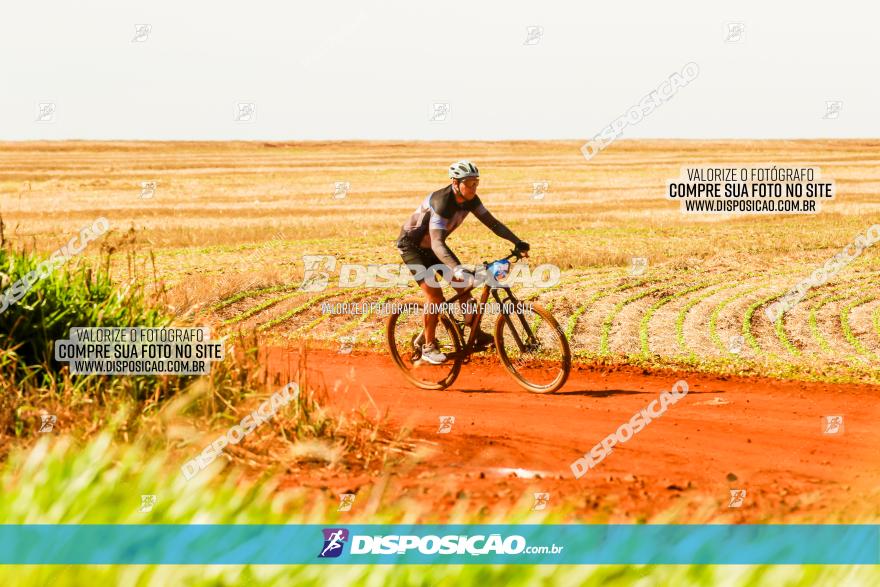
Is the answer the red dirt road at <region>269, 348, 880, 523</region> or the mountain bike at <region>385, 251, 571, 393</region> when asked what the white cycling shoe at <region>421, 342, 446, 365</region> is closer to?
the mountain bike at <region>385, 251, 571, 393</region>

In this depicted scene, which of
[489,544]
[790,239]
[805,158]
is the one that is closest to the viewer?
[489,544]

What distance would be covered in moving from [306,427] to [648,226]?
22.1 meters

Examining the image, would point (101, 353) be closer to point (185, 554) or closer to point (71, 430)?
point (71, 430)

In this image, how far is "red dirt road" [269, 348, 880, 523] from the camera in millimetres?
6531

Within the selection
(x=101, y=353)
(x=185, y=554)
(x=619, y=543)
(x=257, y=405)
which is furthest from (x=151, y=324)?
(x=619, y=543)

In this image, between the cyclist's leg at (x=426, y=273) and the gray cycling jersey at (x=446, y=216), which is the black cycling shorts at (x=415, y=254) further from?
the gray cycling jersey at (x=446, y=216)

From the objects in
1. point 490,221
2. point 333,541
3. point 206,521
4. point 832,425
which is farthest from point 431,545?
point 832,425

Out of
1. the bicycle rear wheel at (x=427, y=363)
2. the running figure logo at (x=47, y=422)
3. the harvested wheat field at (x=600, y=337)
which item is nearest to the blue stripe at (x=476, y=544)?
the harvested wheat field at (x=600, y=337)

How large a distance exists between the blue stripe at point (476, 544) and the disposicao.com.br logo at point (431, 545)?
0.02 m

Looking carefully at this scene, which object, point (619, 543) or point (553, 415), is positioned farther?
point (553, 415)

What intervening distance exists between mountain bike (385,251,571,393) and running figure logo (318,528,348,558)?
17.2ft

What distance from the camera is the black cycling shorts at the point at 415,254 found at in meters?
10.1

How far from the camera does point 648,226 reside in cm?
2828

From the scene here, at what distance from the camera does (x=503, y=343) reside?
412 inches
